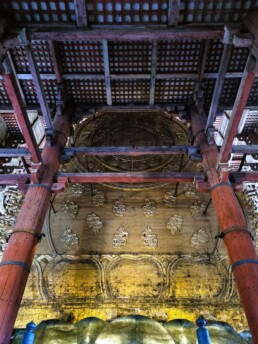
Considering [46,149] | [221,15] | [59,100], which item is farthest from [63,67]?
[221,15]

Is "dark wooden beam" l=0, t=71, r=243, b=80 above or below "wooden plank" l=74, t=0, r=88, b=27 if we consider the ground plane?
above

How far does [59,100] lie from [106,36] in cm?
270

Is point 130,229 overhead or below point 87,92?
below

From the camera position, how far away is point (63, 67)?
286 inches

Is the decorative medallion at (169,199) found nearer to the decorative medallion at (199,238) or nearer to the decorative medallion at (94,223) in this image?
the decorative medallion at (199,238)

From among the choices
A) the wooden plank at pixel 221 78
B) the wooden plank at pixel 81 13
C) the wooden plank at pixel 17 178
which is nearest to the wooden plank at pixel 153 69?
the wooden plank at pixel 221 78

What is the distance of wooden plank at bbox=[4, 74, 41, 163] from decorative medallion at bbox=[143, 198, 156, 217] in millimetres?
2983

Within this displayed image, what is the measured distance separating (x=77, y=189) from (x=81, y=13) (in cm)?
435

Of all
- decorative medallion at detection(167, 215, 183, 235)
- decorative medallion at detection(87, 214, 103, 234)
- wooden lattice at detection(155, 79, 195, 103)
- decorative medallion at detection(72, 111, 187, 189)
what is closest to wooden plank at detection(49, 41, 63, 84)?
decorative medallion at detection(72, 111, 187, 189)

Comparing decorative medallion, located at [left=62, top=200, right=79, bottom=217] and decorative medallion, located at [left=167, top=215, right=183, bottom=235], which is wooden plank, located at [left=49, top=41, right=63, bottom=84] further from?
decorative medallion, located at [left=167, top=215, right=183, bottom=235]

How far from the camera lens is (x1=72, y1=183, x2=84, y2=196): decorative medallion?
25.9 feet

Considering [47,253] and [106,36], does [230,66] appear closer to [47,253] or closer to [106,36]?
[106,36]

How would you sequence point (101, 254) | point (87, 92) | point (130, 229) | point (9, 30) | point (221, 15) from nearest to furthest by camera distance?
point (9, 30) < point (221, 15) < point (101, 254) < point (130, 229) < point (87, 92)

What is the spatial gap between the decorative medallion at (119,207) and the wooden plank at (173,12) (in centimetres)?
424
